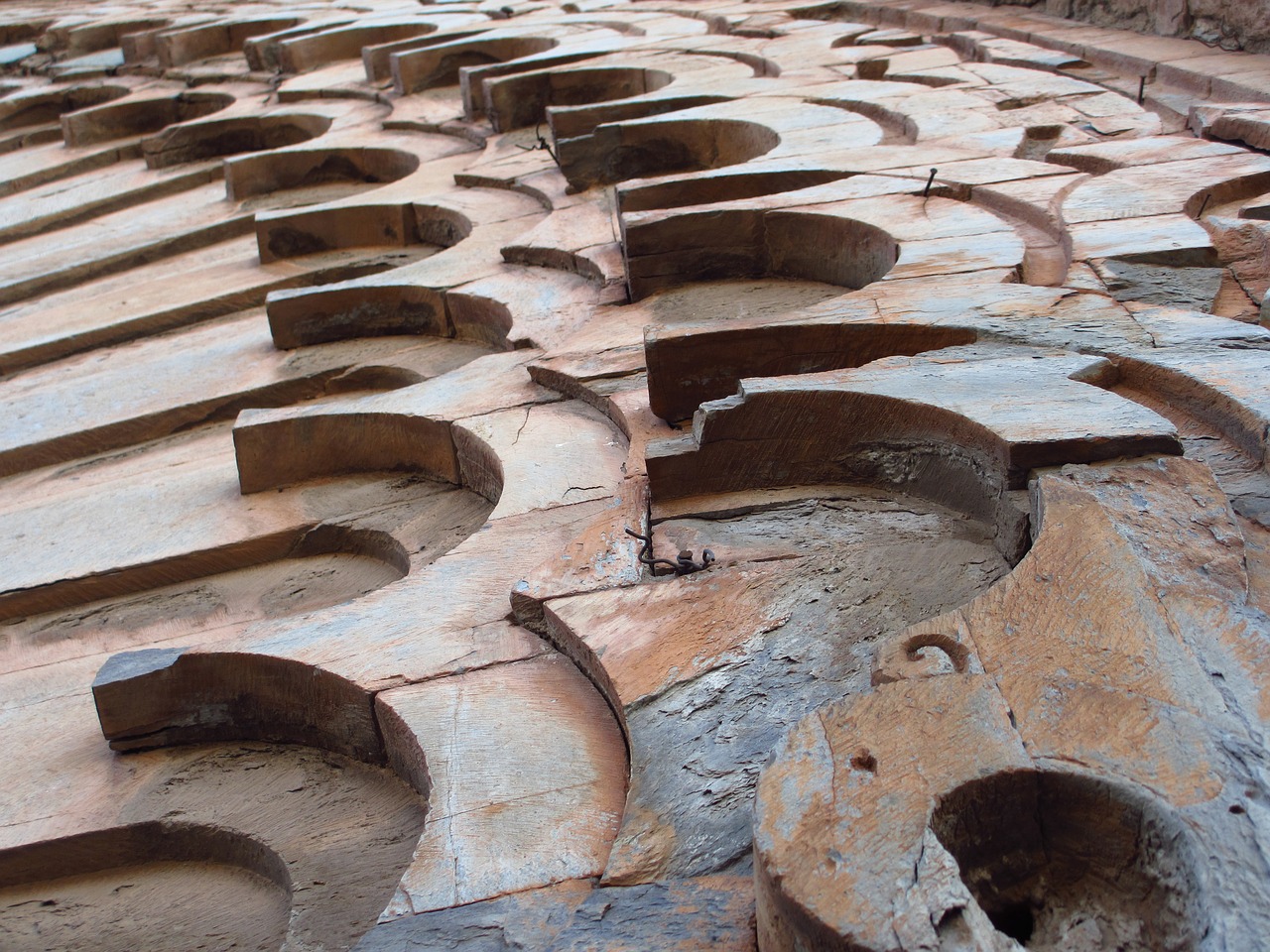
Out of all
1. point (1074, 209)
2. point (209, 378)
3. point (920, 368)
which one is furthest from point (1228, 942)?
point (209, 378)

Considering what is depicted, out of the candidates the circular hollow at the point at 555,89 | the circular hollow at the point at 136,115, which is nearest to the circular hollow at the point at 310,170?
the circular hollow at the point at 555,89

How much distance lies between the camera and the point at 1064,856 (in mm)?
1617

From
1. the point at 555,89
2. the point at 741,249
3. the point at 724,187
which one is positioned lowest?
the point at 555,89

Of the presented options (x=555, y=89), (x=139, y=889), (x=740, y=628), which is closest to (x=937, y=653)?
(x=740, y=628)

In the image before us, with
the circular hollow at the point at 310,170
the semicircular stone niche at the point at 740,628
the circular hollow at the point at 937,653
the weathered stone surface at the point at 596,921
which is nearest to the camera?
the weathered stone surface at the point at 596,921

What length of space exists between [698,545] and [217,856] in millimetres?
1356

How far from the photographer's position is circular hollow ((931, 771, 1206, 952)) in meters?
1.52

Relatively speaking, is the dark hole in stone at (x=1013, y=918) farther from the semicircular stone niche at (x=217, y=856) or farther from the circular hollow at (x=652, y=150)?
the circular hollow at (x=652, y=150)

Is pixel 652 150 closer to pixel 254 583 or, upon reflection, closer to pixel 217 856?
pixel 254 583

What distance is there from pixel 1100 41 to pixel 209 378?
509 cm

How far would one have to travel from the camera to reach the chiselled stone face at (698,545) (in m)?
1.63

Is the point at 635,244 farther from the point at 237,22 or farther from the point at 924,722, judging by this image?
the point at 237,22

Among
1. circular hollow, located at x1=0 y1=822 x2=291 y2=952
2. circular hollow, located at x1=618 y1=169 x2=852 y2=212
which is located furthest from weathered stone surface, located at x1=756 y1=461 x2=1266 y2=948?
circular hollow, located at x1=618 y1=169 x2=852 y2=212

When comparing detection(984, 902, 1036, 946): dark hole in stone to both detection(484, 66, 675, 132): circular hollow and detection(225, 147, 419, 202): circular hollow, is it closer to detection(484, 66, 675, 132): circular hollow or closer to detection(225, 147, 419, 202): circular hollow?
detection(484, 66, 675, 132): circular hollow
